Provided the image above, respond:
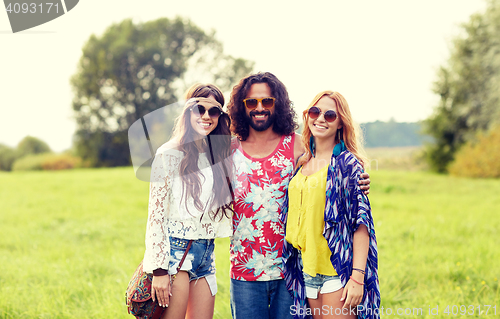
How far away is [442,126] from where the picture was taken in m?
22.2

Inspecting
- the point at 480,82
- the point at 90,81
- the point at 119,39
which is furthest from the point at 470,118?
the point at 90,81

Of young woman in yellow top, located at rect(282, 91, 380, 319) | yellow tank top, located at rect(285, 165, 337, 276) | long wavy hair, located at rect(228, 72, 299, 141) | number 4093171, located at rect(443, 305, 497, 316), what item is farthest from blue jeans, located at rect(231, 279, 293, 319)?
number 4093171, located at rect(443, 305, 497, 316)

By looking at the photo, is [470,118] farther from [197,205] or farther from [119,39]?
[119,39]

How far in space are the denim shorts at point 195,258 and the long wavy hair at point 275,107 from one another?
0.81 metres

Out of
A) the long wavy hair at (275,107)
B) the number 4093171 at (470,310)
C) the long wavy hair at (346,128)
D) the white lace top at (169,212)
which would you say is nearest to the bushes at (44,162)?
the long wavy hair at (275,107)

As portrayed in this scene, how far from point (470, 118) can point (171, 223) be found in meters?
22.4

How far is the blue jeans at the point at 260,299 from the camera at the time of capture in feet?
7.48

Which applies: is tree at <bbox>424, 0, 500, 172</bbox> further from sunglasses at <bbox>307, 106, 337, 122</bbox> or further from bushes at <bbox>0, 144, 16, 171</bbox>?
bushes at <bbox>0, 144, 16, 171</bbox>

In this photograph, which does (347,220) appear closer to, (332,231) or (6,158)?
(332,231)

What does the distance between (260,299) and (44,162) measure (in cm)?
2517

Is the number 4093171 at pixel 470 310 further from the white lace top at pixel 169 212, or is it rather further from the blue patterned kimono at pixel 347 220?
the white lace top at pixel 169 212

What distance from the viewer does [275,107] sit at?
8.09 feet

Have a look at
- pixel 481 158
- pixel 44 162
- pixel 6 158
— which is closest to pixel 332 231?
pixel 481 158

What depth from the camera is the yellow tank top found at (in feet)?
6.70
